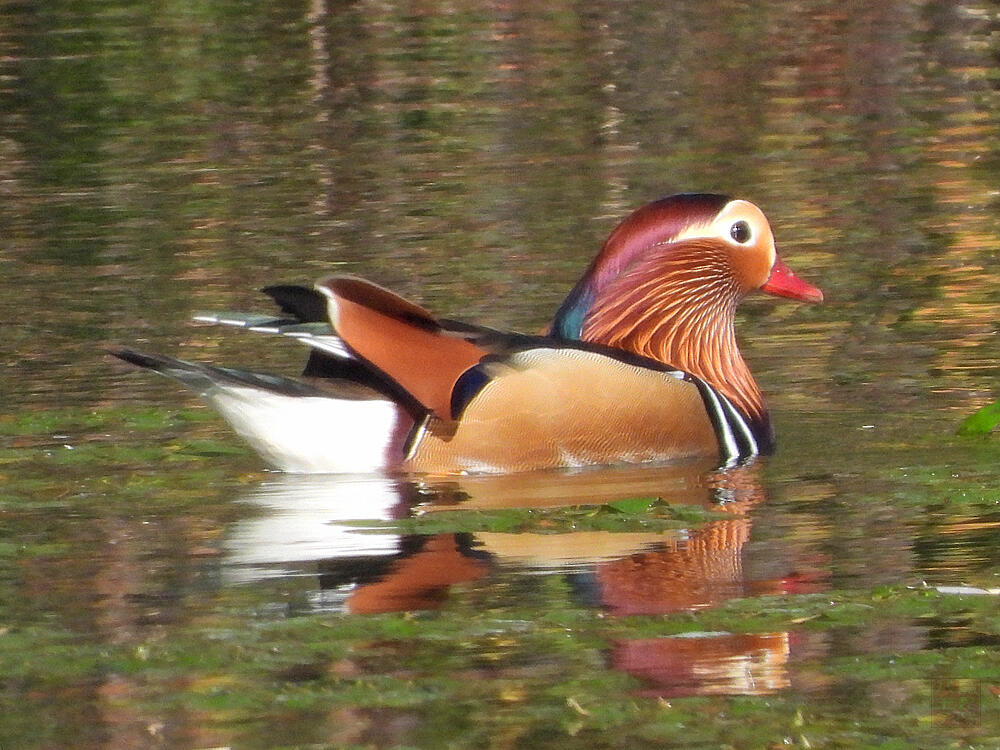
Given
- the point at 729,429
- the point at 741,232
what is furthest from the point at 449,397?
the point at 741,232

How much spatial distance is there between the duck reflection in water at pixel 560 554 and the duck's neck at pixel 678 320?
505 millimetres

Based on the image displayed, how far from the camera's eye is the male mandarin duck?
6.70 metres

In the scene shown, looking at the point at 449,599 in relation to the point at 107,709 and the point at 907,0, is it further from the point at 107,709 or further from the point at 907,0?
the point at 907,0

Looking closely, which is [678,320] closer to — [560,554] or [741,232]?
[741,232]

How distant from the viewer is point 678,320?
7.63 m

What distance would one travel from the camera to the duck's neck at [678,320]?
7.57 m

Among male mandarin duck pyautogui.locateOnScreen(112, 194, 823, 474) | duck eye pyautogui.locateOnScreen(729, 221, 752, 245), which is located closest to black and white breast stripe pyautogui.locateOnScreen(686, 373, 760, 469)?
male mandarin duck pyautogui.locateOnScreen(112, 194, 823, 474)

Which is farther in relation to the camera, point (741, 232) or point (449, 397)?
point (741, 232)

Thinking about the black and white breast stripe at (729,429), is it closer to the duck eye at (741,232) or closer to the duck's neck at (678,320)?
the duck's neck at (678,320)

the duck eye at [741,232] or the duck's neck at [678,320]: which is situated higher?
the duck eye at [741,232]

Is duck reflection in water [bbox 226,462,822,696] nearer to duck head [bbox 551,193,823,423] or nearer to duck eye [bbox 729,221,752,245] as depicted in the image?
duck head [bbox 551,193,823,423]

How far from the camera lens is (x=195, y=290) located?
10.1m

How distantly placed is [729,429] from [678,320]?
495 mm

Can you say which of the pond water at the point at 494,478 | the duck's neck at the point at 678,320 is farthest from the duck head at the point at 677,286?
the pond water at the point at 494,478
